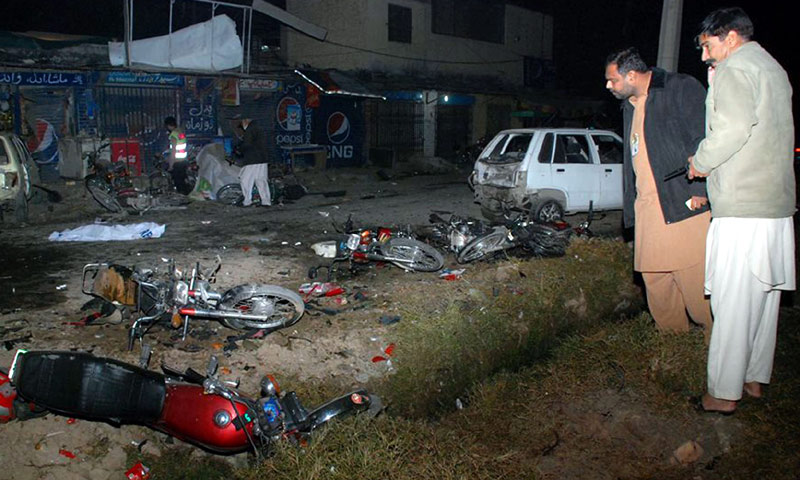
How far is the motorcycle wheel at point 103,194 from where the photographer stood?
1119 cm

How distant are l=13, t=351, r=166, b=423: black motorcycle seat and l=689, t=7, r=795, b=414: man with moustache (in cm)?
366

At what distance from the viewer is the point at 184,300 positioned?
5000 mm

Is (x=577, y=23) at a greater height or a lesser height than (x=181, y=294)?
greater

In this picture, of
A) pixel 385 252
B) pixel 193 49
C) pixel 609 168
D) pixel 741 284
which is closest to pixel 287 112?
pixel 193 49

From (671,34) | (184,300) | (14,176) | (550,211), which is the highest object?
(671,34)

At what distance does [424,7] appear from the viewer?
23609 mm

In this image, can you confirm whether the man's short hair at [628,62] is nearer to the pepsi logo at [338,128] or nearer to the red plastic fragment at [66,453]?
the red plastic fragment at [66,453]

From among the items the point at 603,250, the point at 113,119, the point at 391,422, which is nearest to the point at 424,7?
the point at 113,119

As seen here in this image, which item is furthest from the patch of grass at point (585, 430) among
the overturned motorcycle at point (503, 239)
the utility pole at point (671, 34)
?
the utility pole at point (671, 34)

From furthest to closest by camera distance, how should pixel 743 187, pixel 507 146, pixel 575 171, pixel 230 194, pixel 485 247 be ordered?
pixel 230 194
pixel 507 146
pixel 575 171
pixel 485 247
pixel 743 187

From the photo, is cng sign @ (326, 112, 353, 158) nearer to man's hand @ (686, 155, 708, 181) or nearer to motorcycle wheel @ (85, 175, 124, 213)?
motorcycle wheel @ (85, 175, 124, 213)

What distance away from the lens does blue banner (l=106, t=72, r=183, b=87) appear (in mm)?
14812

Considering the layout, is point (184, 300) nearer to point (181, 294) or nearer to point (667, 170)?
point (181, 294)

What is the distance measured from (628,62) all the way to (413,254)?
11.7ft
